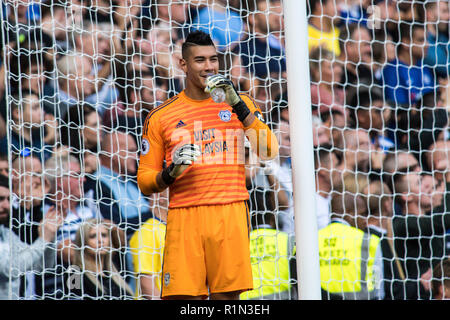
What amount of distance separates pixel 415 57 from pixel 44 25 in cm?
220

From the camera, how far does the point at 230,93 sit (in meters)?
2.66

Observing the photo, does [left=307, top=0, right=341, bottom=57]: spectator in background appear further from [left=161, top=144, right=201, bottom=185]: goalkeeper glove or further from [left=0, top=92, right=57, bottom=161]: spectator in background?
[left=161, top=144, right=201, bottom=185]: goalkeeper glove

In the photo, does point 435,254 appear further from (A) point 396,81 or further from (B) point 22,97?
(B) point 22,97

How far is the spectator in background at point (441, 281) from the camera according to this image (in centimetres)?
405

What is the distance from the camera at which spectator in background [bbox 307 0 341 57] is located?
4289 millimetres

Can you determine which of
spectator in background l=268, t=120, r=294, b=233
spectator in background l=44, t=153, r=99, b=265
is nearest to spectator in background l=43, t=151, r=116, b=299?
spectator in background l=44, t=153, r=99, b=265

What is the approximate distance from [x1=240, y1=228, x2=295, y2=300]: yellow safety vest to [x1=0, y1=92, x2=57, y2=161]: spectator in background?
1274mm

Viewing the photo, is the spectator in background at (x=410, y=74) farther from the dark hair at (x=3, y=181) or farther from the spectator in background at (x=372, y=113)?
the dark hair at (x=3, y=181)

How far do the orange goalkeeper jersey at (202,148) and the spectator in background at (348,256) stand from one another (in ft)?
4.32

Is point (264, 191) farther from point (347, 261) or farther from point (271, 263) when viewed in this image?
point (347, 261)

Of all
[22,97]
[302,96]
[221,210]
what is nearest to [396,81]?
[302,96]

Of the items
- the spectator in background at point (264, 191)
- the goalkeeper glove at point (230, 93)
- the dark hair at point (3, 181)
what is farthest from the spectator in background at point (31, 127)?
the goalkeeper glove at point (230, 93)

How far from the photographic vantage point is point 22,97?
3982 millimetres
